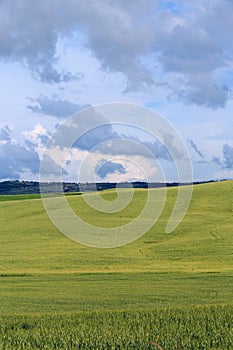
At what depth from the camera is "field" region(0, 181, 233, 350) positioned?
42.0 feet

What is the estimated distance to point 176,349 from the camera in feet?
37.9

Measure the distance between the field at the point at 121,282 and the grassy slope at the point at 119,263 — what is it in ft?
0.14

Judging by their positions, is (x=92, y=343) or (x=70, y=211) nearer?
(x=92, y=343)

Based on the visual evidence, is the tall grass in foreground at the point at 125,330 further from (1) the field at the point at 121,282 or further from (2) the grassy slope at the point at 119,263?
(2) the grassy slope at the point at 119,263

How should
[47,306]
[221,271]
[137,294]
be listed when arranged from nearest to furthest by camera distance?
[47,306] → [137,294] → [221,271]

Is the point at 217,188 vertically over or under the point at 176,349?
over

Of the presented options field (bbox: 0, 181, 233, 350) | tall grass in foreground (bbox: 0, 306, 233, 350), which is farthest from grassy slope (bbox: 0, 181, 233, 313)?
tall grass in foreground (bbox: 0, 306, 233, 350)

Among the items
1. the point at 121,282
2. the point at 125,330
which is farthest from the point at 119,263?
the point at 125,330

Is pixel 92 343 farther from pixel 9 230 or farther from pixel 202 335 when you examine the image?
pixel 9 230

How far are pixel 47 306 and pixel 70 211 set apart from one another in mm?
27974

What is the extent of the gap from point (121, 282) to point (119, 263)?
6.25m

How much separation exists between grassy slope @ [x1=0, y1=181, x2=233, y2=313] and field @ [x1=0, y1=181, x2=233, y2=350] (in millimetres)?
43

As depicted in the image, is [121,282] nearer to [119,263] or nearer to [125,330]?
[119,263]

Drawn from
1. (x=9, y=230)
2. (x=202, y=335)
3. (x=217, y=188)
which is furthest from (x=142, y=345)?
(x=217, y=188)
